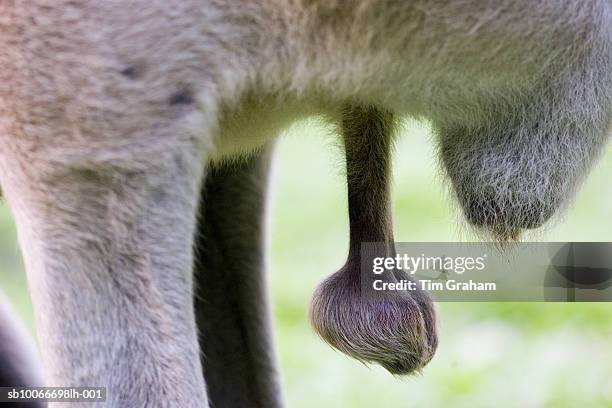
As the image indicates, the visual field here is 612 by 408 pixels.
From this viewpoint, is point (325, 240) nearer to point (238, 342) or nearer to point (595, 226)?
point (595, 226)

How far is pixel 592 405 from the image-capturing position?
213 centimetres

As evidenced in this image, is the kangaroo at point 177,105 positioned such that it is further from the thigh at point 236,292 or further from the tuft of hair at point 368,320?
the thigh at point 236,292

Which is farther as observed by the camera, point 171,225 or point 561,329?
point 561,329

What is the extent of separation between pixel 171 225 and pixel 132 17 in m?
0.18

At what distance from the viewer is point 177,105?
987 millimetres

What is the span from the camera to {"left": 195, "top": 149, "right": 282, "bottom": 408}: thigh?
5.19 ft

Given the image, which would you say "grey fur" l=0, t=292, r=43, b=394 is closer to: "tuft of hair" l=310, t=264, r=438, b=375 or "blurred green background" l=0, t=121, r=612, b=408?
"blurred green background" l=0, t=121, r=612, b=408

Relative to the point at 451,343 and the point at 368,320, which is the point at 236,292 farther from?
the point at 451,343

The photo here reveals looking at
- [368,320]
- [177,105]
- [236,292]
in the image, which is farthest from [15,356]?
[177,105]

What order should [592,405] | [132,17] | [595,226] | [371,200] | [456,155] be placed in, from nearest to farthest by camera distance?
[132,17] < [456,155] < [371,200] < [592,405] < [595,226]

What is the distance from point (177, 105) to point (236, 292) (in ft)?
2.19

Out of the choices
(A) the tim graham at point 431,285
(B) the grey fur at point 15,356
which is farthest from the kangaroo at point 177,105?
(B) the grey fur at point 15,356

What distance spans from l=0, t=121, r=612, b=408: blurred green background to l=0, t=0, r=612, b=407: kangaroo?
0.71 m

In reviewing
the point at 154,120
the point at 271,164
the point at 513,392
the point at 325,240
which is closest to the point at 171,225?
the point at 154,120
